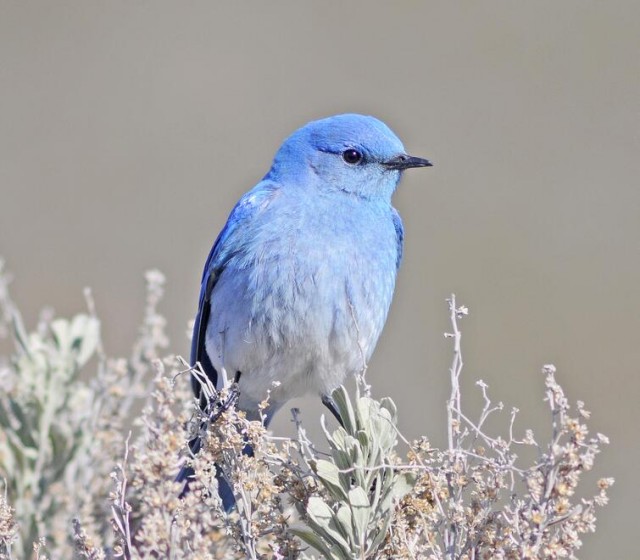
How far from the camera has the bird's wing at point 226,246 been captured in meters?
3.77

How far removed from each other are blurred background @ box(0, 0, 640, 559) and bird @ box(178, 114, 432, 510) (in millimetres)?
2432

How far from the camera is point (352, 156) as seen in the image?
388 cm

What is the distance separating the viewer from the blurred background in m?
7.65

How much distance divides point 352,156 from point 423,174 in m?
2.90

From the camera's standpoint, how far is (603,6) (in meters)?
A: 11.3

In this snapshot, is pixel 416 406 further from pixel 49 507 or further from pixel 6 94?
pixel 6 94

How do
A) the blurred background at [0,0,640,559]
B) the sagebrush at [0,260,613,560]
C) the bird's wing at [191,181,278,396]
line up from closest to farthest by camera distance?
the sagebrush at [0,260,613,560]
the bird's wing at [191,181,278,396]
the blurred background at [0,0,640,559]

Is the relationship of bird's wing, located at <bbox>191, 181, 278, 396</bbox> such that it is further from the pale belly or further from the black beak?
the black beak

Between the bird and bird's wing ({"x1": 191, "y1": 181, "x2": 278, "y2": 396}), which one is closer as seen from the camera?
the bird

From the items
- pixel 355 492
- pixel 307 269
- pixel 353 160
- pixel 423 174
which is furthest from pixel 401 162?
pixel 423 174

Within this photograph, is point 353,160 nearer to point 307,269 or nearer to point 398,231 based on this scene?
point 398,231

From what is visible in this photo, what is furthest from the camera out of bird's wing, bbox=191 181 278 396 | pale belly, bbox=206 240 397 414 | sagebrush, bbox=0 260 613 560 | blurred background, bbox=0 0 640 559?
blurred background, bbox=0 0 640 559

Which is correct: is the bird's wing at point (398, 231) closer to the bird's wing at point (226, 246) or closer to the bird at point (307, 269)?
the bird at point (307, 269)

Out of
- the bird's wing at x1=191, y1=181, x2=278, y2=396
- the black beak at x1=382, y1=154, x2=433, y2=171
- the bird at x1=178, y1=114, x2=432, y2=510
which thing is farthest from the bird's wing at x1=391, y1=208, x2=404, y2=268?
the bird's wing at x1=191, y1=181, x2=278, y2=396
